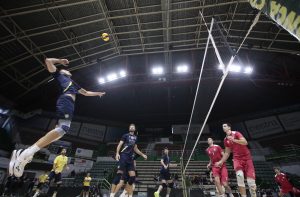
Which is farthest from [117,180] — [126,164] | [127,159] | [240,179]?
[240,179]

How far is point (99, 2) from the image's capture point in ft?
44.4

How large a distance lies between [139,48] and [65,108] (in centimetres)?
1545

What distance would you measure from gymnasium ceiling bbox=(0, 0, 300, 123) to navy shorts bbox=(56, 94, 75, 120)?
944cm

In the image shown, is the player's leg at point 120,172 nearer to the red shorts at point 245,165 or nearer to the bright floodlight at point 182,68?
the red shorts at point 245,165

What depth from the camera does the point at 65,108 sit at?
402 cm

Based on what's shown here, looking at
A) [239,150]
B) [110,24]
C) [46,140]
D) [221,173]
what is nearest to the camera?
[46,140]

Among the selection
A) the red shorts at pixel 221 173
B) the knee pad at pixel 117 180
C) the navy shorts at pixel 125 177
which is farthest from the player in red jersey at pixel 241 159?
the knee pad at pixel 117 180

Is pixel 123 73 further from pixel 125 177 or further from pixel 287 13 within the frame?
pixel 287 13

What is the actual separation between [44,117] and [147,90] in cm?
1256

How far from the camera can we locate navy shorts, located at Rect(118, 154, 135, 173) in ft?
21.0

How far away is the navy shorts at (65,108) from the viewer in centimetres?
396

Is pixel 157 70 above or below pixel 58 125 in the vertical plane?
above

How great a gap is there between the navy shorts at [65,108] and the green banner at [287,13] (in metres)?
3.41

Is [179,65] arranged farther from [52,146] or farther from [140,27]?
[52,146]
